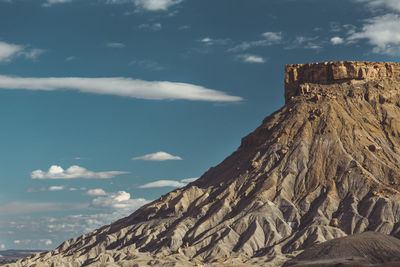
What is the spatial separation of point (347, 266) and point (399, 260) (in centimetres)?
1276

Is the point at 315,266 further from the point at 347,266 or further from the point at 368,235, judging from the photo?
the point at 368,235

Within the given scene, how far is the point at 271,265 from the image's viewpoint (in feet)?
652

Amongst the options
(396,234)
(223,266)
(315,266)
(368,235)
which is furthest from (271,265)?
(315,266)

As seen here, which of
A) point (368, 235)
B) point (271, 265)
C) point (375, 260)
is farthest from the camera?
point (271, 265)

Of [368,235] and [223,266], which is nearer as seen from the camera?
[368,235]

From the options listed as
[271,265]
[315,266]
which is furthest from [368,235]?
[271,265]

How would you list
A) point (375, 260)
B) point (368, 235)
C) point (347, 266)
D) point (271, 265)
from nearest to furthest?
1. point (347, 266)
2. point (375, 260)
3. point (368, 235)
4. point (271, 265)

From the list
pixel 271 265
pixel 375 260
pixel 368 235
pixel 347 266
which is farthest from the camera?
pixel 271 265

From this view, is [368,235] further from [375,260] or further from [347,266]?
[347,266]

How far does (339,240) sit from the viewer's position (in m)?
136

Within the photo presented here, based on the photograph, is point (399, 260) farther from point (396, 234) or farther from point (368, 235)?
point (396, 234)

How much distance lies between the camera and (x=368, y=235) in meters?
140

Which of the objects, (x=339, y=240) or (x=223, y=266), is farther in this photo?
(x=223, y=266)

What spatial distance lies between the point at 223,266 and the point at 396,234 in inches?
1820
